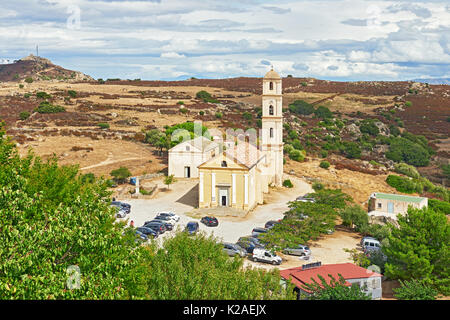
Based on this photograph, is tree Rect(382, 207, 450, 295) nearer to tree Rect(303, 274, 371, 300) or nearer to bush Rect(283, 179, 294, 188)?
tree Rect(303, 274, 371, 300)

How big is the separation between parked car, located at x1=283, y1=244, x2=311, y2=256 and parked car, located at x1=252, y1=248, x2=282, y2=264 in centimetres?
177

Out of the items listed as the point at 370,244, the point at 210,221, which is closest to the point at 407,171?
the point at 370,244

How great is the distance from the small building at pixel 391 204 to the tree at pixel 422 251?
1451cm

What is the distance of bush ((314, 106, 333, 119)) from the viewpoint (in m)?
115

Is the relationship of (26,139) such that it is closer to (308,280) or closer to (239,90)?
(308,280)

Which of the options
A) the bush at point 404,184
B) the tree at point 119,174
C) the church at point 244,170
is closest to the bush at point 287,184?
the church at point 244,170

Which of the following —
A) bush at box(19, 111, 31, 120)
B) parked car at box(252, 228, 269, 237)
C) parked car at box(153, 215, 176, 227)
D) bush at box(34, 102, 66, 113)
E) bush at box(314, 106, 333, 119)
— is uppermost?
bush at box(34, 102, 66, 113)

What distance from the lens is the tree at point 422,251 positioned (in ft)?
81.8

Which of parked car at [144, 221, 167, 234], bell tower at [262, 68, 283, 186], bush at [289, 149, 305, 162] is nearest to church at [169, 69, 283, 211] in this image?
bell tower at [262, 68, 283, 186]

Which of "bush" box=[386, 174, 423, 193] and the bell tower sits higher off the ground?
the bell tower

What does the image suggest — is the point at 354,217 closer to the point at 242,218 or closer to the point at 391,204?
the point at 391,204

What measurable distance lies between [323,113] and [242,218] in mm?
81500
